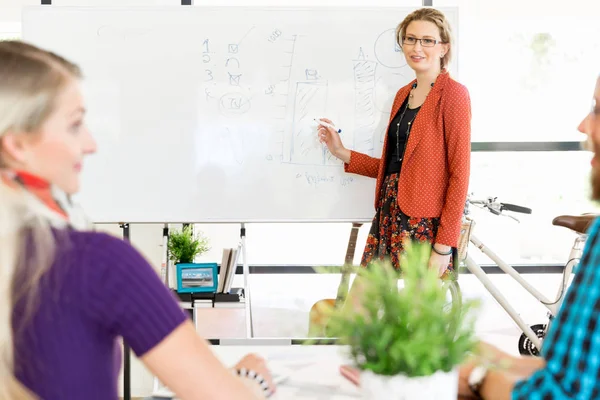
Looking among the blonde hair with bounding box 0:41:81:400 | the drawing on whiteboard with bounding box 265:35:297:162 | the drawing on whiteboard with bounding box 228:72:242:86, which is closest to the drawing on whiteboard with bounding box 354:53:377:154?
the drawing on whiteboard with bounding box 265:35:297:162

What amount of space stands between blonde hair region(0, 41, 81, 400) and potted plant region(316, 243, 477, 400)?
37 cm

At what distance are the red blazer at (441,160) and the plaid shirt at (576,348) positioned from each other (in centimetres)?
178

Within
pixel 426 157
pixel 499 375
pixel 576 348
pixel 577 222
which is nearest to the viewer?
pixel 576 348

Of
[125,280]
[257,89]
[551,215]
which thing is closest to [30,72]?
[125,280]

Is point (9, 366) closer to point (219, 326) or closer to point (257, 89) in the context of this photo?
point (257, 89)

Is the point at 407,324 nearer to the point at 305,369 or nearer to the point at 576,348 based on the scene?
the point at 576,348

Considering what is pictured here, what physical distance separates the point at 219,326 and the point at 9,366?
8.79ft

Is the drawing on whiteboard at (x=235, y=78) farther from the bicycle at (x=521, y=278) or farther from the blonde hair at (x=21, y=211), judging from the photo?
the blonde hair at (x=21, y=211)

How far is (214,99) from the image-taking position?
10.4 ft

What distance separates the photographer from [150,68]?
316 cm

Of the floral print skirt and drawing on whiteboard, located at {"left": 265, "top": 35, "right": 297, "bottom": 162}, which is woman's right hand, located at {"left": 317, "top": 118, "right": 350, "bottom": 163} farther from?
the floral print skirt

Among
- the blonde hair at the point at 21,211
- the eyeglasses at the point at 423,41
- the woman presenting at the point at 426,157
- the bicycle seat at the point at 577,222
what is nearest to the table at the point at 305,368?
the blonde hair at the point at 21,211

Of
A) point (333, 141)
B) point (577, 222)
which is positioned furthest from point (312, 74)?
point (577, 222)

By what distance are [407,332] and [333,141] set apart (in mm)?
2267
